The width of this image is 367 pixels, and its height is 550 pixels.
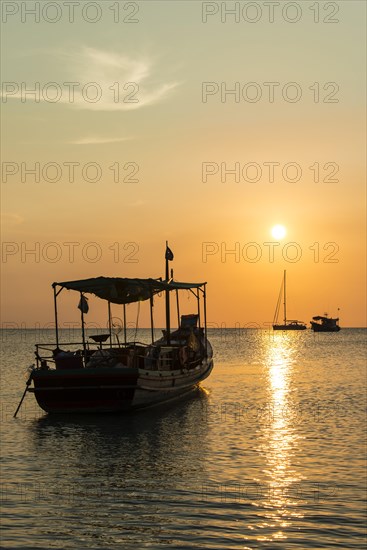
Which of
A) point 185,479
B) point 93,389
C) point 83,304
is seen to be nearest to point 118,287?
point 83,304

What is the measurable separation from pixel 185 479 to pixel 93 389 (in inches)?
483

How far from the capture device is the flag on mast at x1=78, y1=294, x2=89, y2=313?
3603cm

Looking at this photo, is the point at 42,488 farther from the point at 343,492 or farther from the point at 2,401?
the point at 2,401

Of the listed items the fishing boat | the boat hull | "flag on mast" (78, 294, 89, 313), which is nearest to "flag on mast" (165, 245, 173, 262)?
the fishing boat

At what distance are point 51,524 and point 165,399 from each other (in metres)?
21.8

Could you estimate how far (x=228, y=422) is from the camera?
35.7 meters

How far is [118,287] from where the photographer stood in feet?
118

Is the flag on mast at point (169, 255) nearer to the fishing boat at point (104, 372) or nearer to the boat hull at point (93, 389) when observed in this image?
the fishing boat at point (104, 372)

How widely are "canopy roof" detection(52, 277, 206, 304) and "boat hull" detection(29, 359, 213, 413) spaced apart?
383 centimetres

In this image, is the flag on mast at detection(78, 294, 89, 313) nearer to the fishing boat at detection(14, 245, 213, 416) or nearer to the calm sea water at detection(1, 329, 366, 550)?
the fishing boat at detection(14, 245, 213, 416)

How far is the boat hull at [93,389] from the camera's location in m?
33.2

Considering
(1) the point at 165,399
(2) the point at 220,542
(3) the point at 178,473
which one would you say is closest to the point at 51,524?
(2) the point at 220,542

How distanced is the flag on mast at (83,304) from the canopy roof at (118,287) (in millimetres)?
422

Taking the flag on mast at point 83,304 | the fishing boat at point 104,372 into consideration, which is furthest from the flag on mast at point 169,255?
the flag on mast at point 83,304
